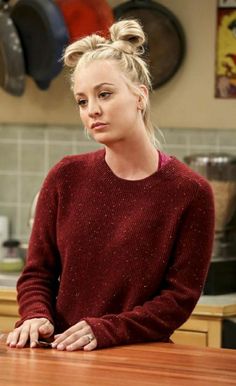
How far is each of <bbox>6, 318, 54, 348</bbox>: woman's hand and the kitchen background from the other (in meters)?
1.89

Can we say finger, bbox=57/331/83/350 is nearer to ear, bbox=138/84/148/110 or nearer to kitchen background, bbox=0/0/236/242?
ear, bbox=138/84/148/110

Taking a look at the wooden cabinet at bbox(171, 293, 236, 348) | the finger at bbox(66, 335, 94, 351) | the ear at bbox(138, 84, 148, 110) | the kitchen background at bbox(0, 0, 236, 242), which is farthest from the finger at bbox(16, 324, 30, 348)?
the kitchen background at bbox(0, 0, 236, 242)

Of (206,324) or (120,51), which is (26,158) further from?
(120,51)

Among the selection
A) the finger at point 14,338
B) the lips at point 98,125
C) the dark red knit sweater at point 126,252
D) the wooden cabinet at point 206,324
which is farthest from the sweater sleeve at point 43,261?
the wooden cabinet at point 206,324

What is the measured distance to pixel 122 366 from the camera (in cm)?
189

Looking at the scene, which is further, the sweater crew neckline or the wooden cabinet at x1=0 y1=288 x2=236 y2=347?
the wooden cabinet at x1=0 y1=288 x2=236 y2=347

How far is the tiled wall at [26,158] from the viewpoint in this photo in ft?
13.4

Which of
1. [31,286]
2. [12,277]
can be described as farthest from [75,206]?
[12,277]

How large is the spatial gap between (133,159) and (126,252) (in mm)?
216

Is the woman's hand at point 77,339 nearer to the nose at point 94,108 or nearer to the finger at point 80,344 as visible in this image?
the finger at point 80,344

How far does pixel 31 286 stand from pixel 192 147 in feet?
5.92

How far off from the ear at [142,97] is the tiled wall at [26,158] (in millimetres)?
1813

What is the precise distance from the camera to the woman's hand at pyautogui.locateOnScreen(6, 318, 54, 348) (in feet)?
6.81

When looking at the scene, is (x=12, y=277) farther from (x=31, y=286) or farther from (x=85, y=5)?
(x=31, y=286)
